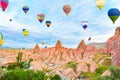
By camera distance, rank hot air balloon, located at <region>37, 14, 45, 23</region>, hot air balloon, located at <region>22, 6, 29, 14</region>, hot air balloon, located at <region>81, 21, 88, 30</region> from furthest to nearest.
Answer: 1. hot air balloon, located at <region>37, 14, 45, 23</region>
2. hot air balloon, located at <region>81, 21, 88, 30</region>
3. hot air balloon, located at <region>22, 6, 29, 14</region>

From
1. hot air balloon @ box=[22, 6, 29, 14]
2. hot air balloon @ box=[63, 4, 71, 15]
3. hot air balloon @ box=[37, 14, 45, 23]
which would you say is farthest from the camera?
hot air balloon @ box=[37, 14, 45, 23]

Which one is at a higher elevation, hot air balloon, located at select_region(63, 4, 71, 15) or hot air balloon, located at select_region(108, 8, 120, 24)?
hot air balloon, located at select_region(63, 4, 71, 15)

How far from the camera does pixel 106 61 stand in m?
106

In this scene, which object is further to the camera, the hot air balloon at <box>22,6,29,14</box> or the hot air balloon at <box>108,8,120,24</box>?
the hot air balloon at <box>22,6,29,14</box>

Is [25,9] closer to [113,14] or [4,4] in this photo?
[4,4]

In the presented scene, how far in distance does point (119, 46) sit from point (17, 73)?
73.4ft

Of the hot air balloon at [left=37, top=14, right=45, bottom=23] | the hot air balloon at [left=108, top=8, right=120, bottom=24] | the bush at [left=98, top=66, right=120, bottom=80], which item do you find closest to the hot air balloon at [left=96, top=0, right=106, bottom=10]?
the hot air balloon at [left=108, top=8, right=120, bottom=24]

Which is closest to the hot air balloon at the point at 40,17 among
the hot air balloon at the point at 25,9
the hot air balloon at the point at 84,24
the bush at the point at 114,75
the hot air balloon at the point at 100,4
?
the hot air balloon at the point at 25,9

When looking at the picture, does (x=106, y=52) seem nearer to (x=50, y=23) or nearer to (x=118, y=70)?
(x=50, y=23)

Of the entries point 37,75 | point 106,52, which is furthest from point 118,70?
point 106,52

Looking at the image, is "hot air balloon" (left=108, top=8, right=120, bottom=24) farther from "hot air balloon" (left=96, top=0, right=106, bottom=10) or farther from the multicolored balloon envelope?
the multicolored balloon envelope

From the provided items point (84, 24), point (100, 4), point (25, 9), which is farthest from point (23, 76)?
point (84, 24)

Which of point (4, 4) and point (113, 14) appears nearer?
point (113, 14)

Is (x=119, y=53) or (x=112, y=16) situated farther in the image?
(x=119, y=53)
